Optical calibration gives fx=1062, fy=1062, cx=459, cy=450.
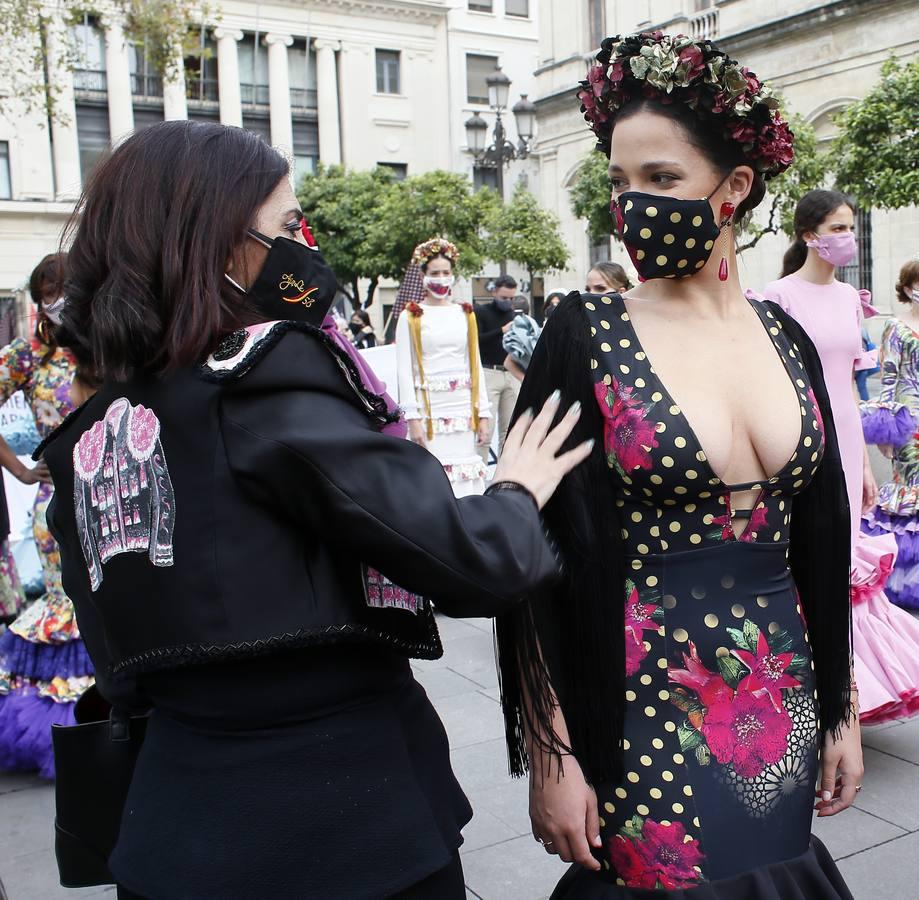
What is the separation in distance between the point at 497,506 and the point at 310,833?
0.57 meters

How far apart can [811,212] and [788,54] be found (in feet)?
70.1

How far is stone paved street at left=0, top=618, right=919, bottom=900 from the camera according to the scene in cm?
337

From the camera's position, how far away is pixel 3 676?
4555 mm

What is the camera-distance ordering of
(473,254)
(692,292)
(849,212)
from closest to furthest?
1. (692,292)
2. (849,212)
3. (473,254)

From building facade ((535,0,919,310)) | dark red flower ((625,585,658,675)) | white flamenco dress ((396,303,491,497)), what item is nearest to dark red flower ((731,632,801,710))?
dark red flower ((625,585,658,675))

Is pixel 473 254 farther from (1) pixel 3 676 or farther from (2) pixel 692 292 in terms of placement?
(2) pixel 692 292

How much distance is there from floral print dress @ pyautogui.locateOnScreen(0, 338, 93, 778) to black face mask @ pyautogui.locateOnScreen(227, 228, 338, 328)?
2997 millimetres

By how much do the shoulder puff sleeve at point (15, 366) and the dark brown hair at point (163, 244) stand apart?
10.0 ft

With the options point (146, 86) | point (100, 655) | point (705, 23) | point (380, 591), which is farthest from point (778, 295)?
point (146, 86)

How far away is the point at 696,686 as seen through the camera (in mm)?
1982

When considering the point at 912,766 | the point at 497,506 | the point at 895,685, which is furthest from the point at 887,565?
the point at 497,506

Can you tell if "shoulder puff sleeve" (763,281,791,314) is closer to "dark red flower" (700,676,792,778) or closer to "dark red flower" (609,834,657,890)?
"dark red flower" (700,676,792,778)

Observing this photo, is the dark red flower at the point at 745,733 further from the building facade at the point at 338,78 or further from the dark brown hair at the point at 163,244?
the building facade at the point at 338,78

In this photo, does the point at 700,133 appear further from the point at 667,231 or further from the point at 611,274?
the point at 611,274
